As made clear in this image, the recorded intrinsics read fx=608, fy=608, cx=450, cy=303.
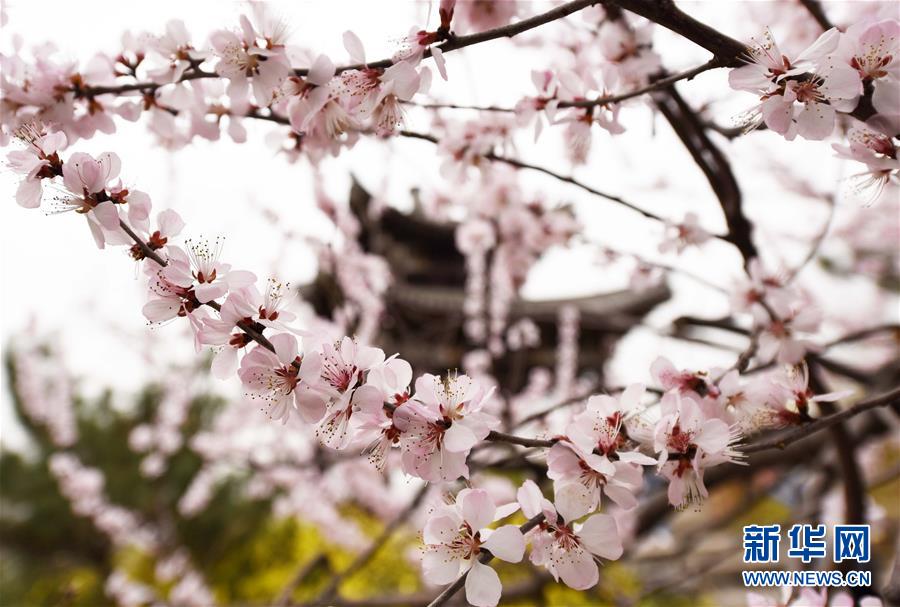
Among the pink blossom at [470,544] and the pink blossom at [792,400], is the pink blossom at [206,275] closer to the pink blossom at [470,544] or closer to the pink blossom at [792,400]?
the pink blossom at [470,544]

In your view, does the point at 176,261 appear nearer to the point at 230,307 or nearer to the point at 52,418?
the point at 230,307

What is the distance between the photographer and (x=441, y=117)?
1.71 m

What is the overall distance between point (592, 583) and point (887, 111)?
2.06ft

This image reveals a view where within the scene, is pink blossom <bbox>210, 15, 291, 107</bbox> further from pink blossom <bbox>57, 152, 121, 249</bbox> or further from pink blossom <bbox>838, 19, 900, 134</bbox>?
pink blossom <bbox>838, 19, 900, 134</bbox>

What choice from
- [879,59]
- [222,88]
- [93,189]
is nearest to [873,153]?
[879,59]

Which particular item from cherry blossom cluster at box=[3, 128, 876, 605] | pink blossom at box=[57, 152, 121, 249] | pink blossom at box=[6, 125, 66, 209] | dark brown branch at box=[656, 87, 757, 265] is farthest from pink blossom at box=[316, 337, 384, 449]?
dark brown branch at box=[656, 87, 757, 265]

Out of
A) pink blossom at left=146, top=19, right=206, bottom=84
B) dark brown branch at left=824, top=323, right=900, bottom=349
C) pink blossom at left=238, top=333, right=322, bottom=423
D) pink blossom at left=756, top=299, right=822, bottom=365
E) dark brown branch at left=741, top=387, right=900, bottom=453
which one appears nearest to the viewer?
pink blossom at left=238, top=333, right=322, bottom=423

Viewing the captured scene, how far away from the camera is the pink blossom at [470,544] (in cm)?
66

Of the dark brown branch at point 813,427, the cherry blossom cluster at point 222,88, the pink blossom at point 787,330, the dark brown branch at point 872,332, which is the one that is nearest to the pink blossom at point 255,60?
the cherry blossom cluster at point 222,88

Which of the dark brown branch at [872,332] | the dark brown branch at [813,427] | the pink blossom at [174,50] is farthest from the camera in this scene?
the dark brown branch at [872,332]

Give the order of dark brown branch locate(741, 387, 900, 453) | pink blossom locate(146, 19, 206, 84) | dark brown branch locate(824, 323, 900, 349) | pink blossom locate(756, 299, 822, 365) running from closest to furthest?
dark brown branch locate(741, 387, 900, 453), pink blossom locate(146, 19, 206, 84), pink blossom locate(756, 299, 822, 365), dark brown branch locate(824, 323, 900, 349)

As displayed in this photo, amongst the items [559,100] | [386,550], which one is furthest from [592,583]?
[386,550]

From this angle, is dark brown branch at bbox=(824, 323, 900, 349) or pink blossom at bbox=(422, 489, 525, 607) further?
dark brown branch at bbox=(824, 323, 900, 349)

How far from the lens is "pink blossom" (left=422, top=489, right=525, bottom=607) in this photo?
0.66 m
